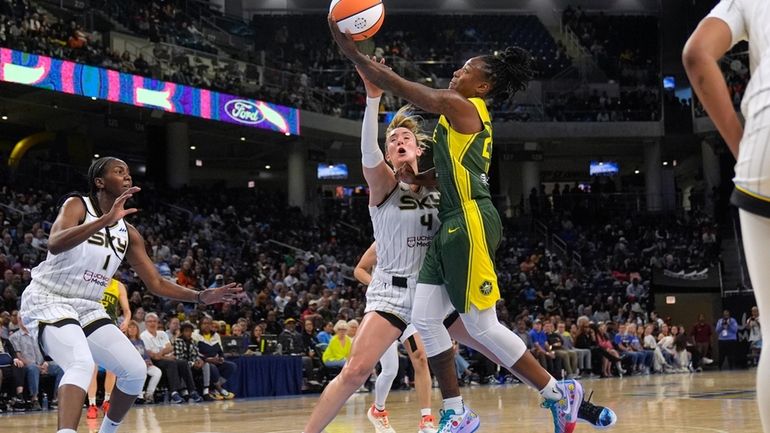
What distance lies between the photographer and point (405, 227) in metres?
6.02

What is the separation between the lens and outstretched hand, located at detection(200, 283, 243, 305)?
599cm

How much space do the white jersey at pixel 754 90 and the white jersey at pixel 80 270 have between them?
3831mm

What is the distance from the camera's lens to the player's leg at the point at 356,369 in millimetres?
5246

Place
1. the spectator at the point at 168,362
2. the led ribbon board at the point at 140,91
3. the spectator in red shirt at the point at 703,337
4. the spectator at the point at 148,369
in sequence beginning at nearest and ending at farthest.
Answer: the spectator at the point at 148,369 < the spectator at the point at 168,362 < the led ribbon board at the point at 140,91 < the spectator in red shirt at the point at 703,337

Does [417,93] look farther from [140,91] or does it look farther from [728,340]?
[728,340]

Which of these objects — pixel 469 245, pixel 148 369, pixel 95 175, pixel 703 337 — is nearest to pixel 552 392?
pixel 469 245

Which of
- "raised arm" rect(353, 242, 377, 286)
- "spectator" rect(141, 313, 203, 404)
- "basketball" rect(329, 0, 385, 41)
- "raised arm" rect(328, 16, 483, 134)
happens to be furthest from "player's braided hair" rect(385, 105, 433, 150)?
"spectator" rect(141, 313, 203, 404)

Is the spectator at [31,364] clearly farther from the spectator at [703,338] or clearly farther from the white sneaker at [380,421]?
the spectator at [703,338]

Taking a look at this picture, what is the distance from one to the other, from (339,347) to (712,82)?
45.7ft

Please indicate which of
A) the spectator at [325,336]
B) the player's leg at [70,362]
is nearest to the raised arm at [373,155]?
the player's leg at [70,362]

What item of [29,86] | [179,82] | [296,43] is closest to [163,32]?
[179,82]

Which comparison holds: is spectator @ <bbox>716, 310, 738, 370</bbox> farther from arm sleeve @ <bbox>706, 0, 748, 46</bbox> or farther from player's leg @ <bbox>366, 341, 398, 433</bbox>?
arm sleeve @ <bbox>706, 0, 748, 46</bbox>

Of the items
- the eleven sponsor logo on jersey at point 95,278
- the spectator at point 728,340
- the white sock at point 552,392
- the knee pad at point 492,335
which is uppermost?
the eleven sponsor logo on jersey at point 95,278

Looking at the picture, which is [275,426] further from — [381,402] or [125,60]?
[125,60]
